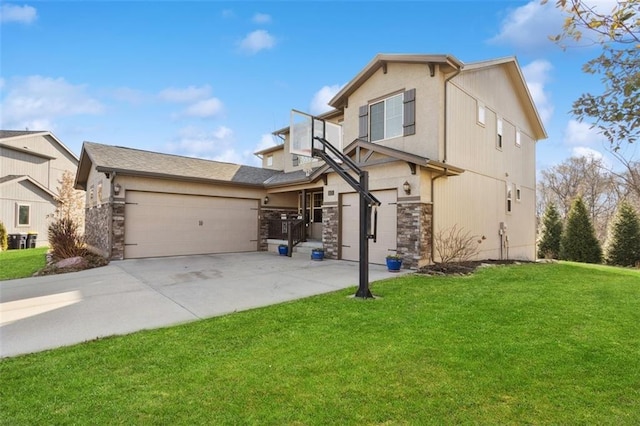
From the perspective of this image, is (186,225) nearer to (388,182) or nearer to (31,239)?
(388,182)

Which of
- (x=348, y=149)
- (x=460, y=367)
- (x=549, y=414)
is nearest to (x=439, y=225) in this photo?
(x=348, y=149)

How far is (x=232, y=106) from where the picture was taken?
20.8 metres

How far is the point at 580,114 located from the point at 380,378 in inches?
107

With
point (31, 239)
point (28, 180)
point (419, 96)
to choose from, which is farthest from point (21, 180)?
point (419, 96)

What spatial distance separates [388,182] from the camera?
10227 millimetres

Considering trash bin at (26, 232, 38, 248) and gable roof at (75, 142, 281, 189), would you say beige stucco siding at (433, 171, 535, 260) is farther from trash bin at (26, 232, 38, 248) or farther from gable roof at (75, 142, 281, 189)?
trash bin at (26, 232, 38, 248)

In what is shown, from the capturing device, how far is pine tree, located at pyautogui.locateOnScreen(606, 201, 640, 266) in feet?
52.5

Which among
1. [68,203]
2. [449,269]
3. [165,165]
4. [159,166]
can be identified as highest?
[165,165]

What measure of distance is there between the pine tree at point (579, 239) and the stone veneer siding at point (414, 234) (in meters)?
12.7

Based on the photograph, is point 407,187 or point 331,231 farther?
point 331,231

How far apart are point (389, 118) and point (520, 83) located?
23.2 ft

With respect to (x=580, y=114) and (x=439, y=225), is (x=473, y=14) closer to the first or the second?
(x=439, y=225)

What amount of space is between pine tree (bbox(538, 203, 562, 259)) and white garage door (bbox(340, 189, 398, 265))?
1480cm

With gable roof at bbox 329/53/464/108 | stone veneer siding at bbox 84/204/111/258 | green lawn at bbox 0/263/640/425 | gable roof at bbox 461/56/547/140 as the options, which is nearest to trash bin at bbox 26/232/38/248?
stone veneer siding at bbox 84/204/111/258
